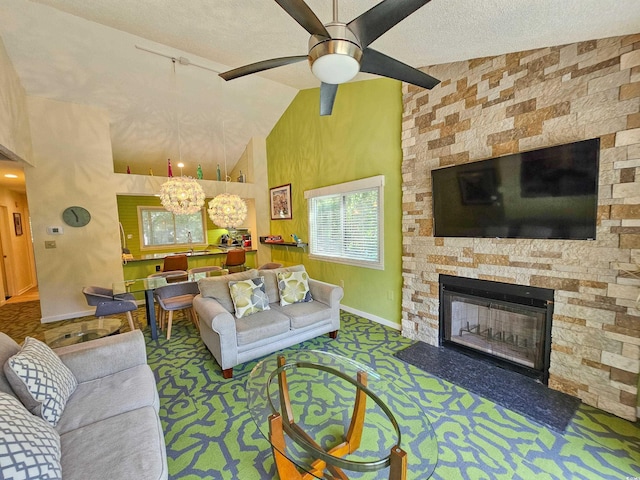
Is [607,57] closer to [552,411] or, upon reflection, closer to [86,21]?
[552,411]

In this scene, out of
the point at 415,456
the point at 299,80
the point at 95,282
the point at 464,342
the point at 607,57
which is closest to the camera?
the point at 415,456

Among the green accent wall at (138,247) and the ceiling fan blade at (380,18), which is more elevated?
the ceiling fan blade at (380,18)

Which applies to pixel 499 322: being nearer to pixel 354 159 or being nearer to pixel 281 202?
pixel 354 159

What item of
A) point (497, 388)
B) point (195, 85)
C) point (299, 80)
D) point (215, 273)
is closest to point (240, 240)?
point (215, 273)

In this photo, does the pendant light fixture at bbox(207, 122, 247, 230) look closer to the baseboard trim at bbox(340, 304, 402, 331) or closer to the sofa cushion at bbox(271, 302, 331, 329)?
the sofa cushion at bbox(271, 302, 331, 329)

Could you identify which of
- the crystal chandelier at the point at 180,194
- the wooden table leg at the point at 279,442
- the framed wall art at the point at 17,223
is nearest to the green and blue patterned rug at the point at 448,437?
the wooden table leg at the point at 279,442

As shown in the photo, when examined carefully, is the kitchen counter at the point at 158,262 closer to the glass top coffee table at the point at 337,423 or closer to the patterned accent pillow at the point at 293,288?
the patterned accent pillow at the point at 293,288

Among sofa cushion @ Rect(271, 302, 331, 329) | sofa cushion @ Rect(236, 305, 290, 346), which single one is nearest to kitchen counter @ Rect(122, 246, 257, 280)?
sofa cushion @ Rect(271, 302, 331, 329)

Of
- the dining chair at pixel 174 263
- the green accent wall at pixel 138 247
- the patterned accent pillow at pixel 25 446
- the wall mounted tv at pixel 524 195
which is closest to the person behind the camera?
the patterned accent pillow at pixel 25 446

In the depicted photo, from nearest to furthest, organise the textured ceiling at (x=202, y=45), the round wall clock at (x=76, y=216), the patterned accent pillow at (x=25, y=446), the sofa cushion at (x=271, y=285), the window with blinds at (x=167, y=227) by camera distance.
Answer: the patterned accent pillow at (x=25, y=446)
the textured ceiling at (x=202, y=45)
the sofa cushion at (x=271, y=285)
the round wall clock at (x=76, y=216)
the window with blinds at (x=167, y=227)

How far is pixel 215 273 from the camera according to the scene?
14.2ft

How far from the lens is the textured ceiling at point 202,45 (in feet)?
6.04

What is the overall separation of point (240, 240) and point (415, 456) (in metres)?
6.60

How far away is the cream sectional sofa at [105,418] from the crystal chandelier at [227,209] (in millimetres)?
2506
